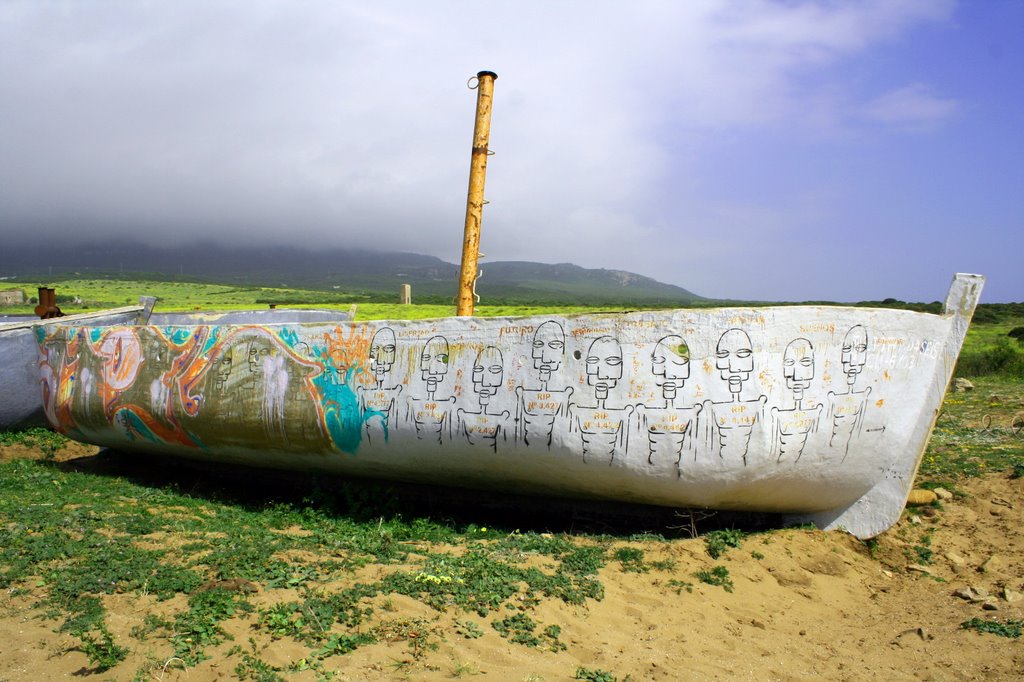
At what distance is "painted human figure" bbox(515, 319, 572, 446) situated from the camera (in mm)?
5254

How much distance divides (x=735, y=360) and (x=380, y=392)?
304cm

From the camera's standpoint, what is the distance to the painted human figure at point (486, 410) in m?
5.46

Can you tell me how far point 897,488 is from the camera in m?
5.41

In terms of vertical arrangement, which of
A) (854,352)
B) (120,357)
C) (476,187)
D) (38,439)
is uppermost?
(476,187)

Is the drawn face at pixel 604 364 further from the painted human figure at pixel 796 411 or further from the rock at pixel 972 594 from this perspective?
the rock at pixel 972 594

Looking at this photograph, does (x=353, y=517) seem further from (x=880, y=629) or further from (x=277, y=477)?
(x=880, y=629)

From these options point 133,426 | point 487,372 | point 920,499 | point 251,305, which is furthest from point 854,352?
point 251,305

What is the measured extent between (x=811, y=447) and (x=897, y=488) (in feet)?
3.22

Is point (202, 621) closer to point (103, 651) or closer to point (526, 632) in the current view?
point (103, 651)

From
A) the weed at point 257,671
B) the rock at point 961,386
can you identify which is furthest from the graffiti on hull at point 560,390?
the rock at point 961,386

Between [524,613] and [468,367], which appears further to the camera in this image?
[468,367]

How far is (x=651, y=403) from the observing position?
5039mm

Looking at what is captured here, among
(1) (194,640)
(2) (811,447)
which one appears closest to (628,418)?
(2) (811,447)

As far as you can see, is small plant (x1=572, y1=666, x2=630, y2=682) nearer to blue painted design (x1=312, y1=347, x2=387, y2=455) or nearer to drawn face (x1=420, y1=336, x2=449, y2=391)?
drawn face (x1=420, y1=336, x2=449, y2=391)
